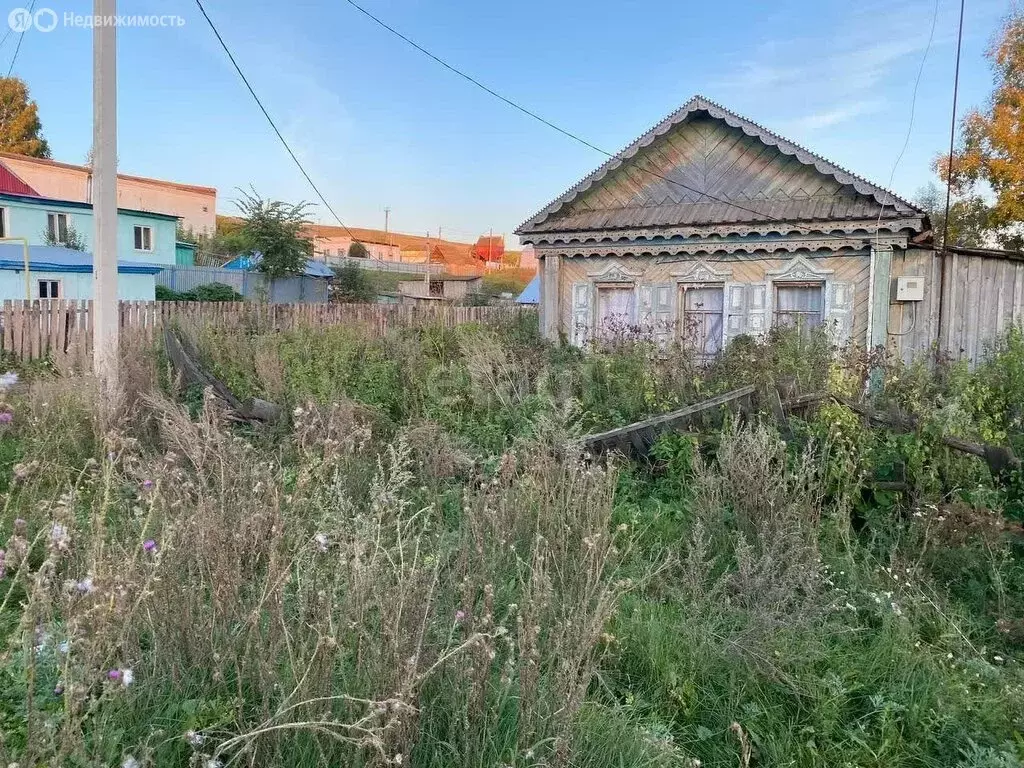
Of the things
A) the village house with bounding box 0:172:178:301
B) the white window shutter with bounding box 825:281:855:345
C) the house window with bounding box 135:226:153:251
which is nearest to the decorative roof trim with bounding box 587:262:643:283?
the white window shutter with bounding box 825:281:855:345

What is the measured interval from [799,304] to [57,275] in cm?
2498

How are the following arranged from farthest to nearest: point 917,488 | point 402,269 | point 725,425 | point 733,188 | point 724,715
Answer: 1. point 402,269
2. point 733,188
3. point 725,425
4. point 917,488
5. point 724,715

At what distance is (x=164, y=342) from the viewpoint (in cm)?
904

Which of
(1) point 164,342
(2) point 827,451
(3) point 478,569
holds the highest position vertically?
(1) point 164,342

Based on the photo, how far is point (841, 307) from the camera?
10586 millimetres

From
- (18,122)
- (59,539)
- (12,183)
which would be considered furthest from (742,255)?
(18,122)

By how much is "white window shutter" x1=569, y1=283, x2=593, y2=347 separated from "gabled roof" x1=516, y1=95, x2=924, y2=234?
1.18 metres

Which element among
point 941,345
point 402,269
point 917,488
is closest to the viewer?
point 917,488

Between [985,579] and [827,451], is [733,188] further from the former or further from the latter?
[985,579]

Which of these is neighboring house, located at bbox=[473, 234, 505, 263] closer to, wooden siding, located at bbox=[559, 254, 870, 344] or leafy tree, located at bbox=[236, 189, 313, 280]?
leafy tree, located at bbox=[236, 189, 313, 280]

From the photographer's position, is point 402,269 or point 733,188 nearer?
point 733,188

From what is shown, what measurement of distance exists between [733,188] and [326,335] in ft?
24.0

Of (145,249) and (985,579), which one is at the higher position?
(145,249)

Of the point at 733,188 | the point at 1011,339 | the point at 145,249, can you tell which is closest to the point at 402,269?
the point at 145,249
